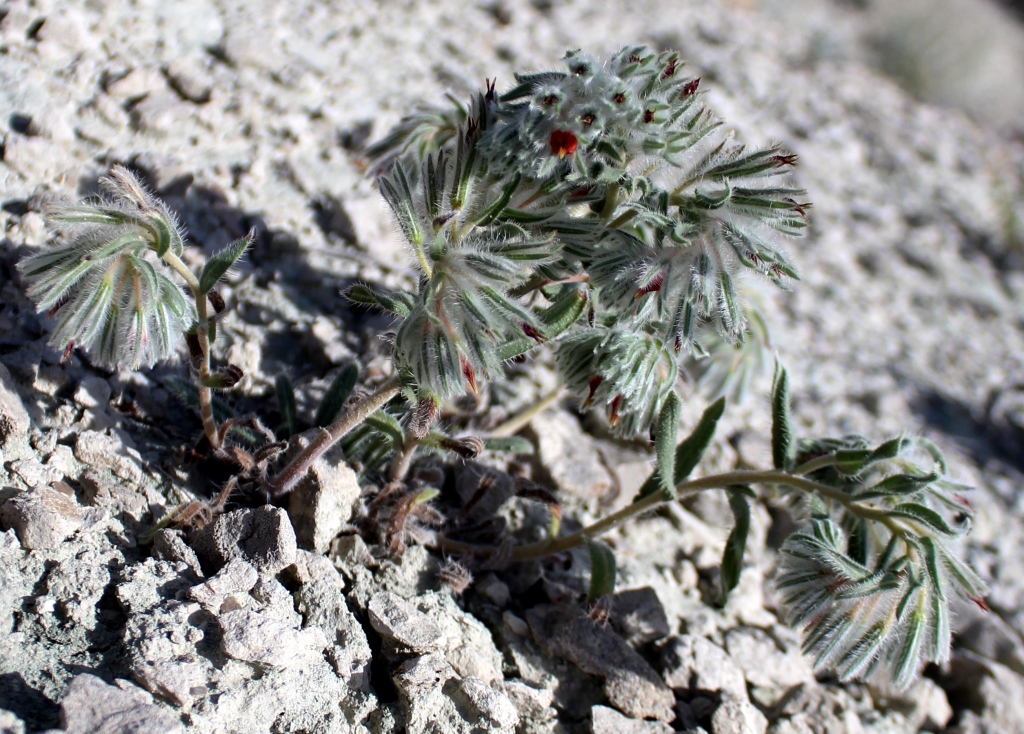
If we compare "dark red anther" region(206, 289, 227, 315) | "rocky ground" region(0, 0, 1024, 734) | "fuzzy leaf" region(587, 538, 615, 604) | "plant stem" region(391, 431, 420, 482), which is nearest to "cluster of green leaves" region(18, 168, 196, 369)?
"dark red anther" region(206, 289, 227, 315)

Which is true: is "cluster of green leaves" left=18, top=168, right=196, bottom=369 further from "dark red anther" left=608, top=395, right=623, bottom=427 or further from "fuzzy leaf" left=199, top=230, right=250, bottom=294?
"dark red anther" left=608, top=395, right=623, bottom=427

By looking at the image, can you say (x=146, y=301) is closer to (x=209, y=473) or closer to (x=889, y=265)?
(x=209, y=473)

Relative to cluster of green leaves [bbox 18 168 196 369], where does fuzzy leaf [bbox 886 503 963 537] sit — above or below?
above

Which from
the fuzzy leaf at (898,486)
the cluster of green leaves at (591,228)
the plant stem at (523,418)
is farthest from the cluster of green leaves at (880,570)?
the plant stem at (523,418)

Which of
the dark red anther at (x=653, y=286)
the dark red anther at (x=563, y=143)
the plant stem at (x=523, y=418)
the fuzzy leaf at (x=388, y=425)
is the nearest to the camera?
the dark red anther at (x=563, y=143)

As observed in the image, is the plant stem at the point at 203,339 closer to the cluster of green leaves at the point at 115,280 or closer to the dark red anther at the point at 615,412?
the cluster of green leaves at the point at 115,280

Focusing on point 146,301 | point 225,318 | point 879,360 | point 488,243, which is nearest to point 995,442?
point 879,360
